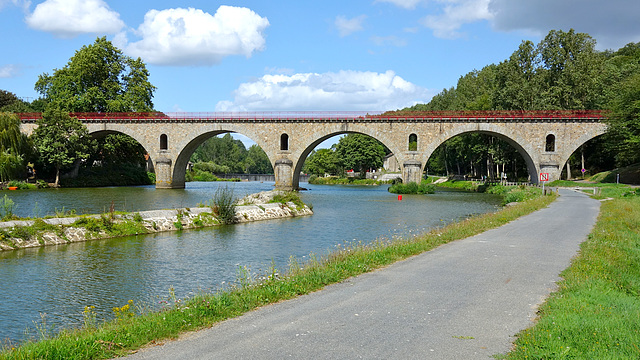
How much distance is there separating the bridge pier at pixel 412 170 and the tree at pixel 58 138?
114ft

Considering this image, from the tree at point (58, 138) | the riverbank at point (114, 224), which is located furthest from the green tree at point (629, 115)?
the tree at point (58, 138)

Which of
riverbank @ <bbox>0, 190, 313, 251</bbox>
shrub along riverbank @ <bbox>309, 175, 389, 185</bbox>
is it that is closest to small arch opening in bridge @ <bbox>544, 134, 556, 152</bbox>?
riverbank @ <bbox>0, 190, 313, 251</bbox>

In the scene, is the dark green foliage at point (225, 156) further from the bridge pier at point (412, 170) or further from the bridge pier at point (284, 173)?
the bridge pier at point (412, 170)

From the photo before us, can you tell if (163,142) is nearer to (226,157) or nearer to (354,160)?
(354,160)

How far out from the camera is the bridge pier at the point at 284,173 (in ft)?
185

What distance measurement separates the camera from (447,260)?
39.2ft

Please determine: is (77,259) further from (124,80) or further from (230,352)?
(124,80)

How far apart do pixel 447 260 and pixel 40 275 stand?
10185 millimetres

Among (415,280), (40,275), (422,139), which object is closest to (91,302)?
(40,275)

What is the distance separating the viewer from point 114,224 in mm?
19859

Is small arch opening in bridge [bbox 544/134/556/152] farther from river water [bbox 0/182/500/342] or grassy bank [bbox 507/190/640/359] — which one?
grassy bank [bbox 507/190/640/359]

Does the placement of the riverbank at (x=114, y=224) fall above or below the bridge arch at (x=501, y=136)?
below

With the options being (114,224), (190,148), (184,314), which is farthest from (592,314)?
(190,148)

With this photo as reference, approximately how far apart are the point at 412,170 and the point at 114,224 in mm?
40318
